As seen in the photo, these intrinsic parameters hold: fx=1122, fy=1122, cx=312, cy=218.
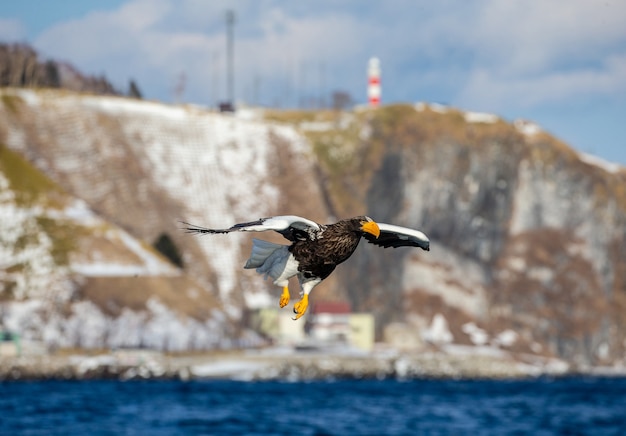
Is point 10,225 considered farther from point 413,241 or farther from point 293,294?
point 413,241

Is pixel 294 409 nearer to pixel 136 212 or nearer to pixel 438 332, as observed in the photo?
pixel 136 212

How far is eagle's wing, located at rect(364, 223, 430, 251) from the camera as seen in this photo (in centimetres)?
1482

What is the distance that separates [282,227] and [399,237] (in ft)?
7.59

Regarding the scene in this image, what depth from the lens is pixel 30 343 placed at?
139m

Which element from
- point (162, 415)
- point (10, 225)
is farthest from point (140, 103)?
point (162, 415)

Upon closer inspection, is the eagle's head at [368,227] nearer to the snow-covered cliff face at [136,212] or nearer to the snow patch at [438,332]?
the snow-covered cliff face at [136,212]

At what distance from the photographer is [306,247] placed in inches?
567

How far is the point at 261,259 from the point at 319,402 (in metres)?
95.7

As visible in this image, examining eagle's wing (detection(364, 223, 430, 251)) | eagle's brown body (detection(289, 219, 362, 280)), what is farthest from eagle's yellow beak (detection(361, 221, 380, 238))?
eagle's wing (detection(364, 223, 430, 251))

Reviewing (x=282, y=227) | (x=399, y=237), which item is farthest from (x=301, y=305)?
(x=399, y=237)

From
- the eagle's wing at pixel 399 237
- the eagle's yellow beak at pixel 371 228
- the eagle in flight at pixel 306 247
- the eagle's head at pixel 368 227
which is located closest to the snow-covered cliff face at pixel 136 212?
the eagle's wing at pixel 399 237

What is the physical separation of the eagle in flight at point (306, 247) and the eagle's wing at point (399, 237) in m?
0.02

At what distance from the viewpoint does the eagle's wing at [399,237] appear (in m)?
14.8

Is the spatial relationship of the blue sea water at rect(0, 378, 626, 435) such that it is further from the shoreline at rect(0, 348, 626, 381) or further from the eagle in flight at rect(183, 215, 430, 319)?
the eagle in flight at rect(183, 215, 430, 319)
